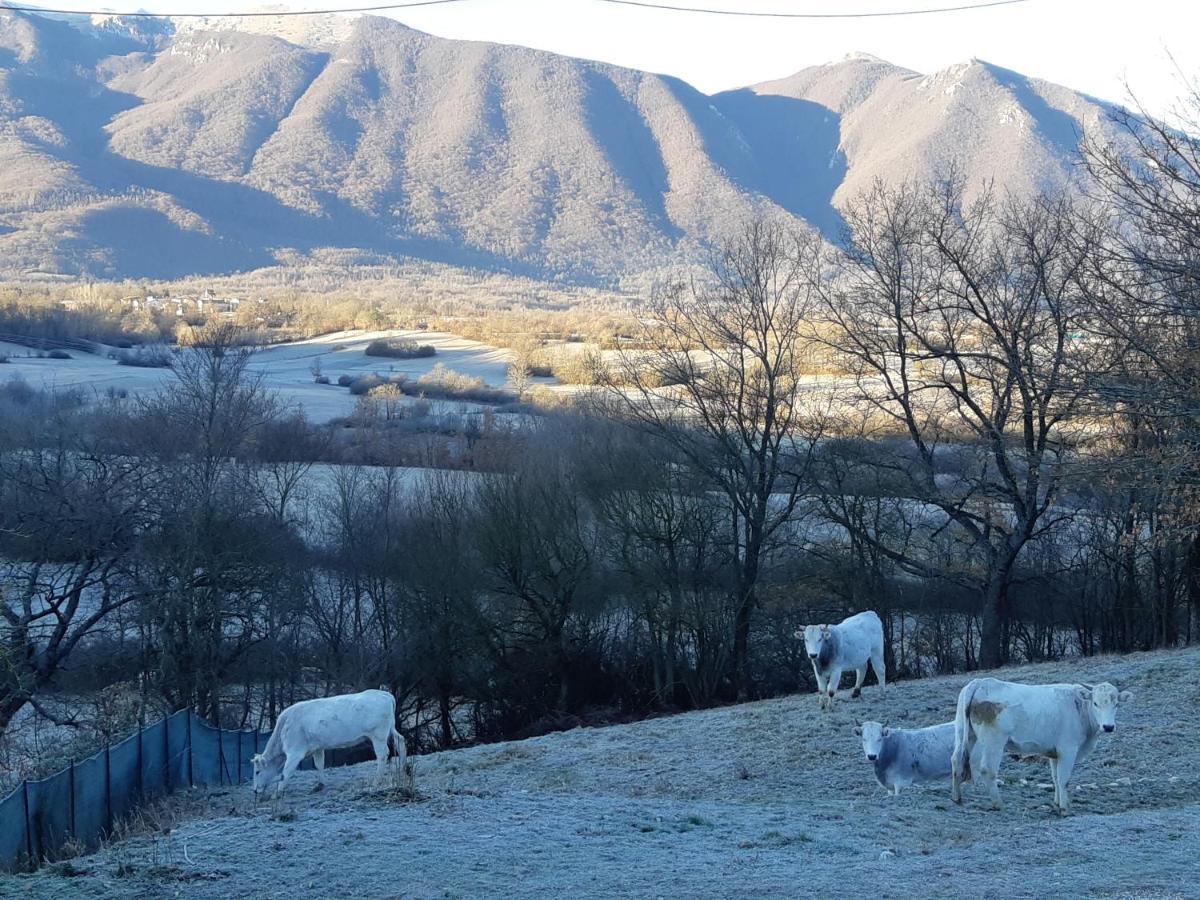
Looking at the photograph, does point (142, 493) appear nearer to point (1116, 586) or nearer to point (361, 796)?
point (361, 796)

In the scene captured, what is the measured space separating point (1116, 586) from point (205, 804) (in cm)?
2707

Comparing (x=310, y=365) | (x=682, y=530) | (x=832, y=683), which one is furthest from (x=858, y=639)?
(x=310, y=365)

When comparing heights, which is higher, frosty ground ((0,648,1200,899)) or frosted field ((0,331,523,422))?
frosted field ((0,331,523,422))

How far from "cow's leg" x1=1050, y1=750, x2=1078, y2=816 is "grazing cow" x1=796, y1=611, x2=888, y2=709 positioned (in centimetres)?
516

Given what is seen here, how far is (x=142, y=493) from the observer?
29953mm

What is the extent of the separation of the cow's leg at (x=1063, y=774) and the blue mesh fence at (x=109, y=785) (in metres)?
9.71

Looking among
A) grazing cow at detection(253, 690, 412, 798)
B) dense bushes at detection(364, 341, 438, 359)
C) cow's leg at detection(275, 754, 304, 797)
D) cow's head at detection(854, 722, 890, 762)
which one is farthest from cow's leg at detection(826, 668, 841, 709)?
dense bushes at detection(364, 341, 438, 359)

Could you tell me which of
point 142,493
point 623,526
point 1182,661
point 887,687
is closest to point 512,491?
point 623,526

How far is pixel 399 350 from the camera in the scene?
11012cm

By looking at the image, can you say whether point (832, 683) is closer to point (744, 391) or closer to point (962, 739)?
point (962, 739)

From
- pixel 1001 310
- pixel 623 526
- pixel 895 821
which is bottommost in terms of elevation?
pixel 895 821

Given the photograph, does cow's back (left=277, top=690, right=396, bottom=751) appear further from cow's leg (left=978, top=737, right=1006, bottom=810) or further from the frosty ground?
cow's leg (left=978, top=737, right=1006, bottom=810)

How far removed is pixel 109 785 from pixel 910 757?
9460 mm

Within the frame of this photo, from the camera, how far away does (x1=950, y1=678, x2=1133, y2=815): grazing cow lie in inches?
465
